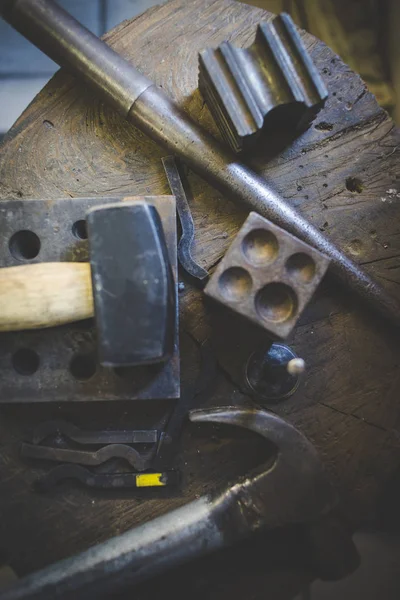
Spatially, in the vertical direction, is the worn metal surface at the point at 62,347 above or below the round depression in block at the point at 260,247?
below

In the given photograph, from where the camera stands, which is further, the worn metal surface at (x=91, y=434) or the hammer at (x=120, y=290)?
the worn metal surface at (x=91, y=434)

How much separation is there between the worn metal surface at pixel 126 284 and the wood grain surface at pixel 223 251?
0.17 m

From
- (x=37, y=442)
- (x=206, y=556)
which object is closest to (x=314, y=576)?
(x=206, y=556)

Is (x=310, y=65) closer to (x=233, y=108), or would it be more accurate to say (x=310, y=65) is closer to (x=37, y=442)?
(x=233, y=108)

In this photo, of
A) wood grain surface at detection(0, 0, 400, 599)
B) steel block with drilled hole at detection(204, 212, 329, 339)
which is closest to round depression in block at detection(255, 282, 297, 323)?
steel block with drilled hole at detection(204, 212, 329, 339)

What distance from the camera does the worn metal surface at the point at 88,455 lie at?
3.16 ft

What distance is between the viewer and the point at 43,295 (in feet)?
2.80

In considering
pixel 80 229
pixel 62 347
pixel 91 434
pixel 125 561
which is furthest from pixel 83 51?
pixel 125 561


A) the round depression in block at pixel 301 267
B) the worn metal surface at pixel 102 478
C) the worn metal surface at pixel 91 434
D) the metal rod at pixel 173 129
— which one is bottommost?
the worn metal surface at pixel 102 478

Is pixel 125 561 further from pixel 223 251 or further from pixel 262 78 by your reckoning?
pixel 262 78

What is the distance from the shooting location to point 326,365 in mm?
1004

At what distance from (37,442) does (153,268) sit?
1.48ft

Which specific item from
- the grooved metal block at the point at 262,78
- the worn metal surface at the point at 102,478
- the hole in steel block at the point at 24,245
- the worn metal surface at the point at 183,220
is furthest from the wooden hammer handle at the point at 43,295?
the grooved metal block at the point at 262,78

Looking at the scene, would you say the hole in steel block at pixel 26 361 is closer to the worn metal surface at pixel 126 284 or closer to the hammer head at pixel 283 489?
the worn metal surface at pixel 126 284
